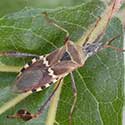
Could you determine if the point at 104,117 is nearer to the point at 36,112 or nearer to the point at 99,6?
the point at 36,112

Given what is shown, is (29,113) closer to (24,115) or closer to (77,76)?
(24,115)

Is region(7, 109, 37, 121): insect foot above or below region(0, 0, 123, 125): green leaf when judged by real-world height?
below

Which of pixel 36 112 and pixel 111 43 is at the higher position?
pixel 111 43

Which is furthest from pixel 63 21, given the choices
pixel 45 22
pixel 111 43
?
pixel 111 43

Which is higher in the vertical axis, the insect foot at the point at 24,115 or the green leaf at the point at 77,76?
the green leaf at the point at 77,76

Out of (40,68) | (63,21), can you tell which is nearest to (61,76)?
(40,68)

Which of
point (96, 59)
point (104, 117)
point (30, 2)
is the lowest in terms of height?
point (104, 117)

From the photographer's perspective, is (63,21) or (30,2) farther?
(30,2)
